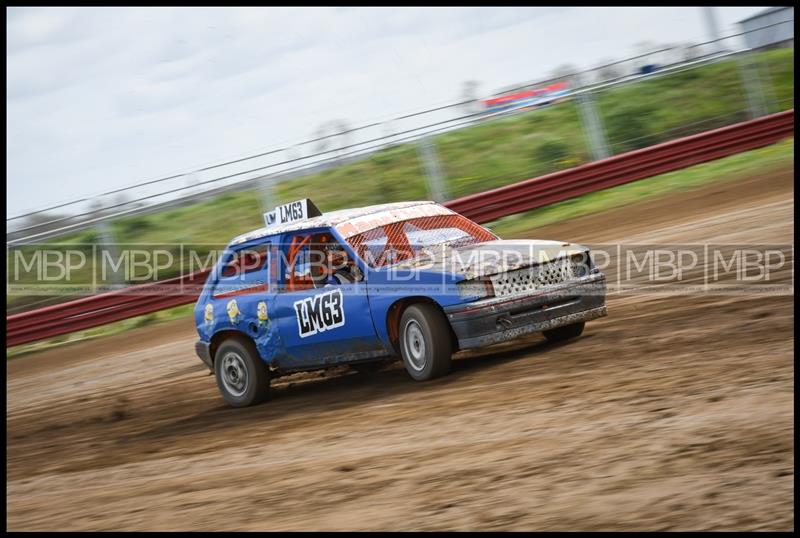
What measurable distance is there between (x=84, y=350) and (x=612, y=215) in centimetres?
843

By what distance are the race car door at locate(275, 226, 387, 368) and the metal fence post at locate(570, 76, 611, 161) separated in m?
10.0

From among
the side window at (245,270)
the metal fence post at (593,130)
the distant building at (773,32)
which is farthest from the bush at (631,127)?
the side window at (245,270)

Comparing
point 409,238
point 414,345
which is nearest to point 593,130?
point 409,238

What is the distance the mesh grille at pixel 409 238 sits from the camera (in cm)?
802

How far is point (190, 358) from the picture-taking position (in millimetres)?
12438

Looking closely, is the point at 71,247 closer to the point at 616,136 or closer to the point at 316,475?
the point at 616,136

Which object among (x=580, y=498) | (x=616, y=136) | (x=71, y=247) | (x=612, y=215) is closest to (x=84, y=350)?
(x=71, y=247)

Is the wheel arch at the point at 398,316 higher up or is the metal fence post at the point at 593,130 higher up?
the metal fence post at the point at 593,130

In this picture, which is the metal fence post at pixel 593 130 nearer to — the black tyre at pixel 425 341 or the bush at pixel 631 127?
the bush at pixel 631 127

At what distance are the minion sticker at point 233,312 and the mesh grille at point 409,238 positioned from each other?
1342 millimetres

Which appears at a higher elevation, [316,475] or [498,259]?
[498,259]

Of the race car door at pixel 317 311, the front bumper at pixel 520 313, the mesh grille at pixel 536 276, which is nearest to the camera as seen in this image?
the front bumper at pixel 520 313

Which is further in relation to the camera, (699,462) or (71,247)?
(71,247)

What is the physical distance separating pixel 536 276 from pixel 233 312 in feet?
9.16
